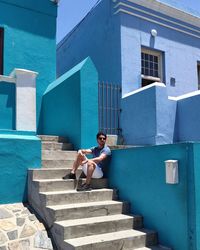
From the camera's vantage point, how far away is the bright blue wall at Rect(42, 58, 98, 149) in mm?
7262

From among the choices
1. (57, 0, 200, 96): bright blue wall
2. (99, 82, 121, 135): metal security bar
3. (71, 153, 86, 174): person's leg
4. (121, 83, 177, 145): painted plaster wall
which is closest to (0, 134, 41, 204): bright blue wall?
(71, 153, 86, 174): person's leg

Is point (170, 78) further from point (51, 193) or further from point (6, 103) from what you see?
point (51, 193)

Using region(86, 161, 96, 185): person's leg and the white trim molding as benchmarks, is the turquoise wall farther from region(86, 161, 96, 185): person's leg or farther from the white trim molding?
the white trim molding

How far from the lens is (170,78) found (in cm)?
1152

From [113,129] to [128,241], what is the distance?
17.3 feet

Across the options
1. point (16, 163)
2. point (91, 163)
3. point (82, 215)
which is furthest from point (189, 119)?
point (16, 163)

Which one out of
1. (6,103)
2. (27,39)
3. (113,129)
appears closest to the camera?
(6,103)

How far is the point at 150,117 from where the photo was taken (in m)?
9.16

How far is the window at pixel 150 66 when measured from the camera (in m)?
11.2

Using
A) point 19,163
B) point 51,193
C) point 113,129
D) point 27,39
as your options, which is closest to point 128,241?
point 51,193

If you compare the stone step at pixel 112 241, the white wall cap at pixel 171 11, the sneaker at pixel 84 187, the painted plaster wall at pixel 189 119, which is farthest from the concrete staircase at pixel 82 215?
the white wall cap at pixel 171 11

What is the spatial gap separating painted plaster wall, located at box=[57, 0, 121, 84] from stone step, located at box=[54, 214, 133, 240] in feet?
18.7

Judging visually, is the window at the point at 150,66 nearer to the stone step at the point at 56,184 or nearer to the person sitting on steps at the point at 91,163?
the person sitting on steps at the point at 91,163

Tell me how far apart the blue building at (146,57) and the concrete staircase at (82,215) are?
3351mm
